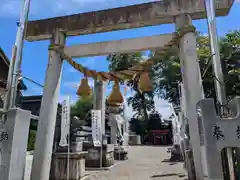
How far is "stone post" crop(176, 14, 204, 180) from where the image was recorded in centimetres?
468

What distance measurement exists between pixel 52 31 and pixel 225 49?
47.3 feet

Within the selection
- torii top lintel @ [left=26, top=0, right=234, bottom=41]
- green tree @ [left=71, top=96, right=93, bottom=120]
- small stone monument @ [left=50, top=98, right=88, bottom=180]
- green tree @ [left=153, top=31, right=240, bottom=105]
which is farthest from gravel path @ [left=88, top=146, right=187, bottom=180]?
green tree @ [left=71, top=96, right=93, bottom=120]

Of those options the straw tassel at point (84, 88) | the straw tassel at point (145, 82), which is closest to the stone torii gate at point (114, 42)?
the straw tassel at point (145, 82)

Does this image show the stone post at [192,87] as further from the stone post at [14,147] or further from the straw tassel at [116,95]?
the stone post at [14,147]

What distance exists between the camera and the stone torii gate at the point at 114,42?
16.1 ft

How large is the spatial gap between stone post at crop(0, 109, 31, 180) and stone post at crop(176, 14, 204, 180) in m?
3.27

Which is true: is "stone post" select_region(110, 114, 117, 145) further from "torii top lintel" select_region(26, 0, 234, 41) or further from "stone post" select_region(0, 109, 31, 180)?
"stone post" select_region(0, 109, 31, 180)

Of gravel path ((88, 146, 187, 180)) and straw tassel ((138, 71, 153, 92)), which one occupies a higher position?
straw tassel ((138, 71, 153, 92))

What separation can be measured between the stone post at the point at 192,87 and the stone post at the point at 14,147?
10.7ft

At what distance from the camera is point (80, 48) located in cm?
597

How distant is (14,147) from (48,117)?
164 centimetres

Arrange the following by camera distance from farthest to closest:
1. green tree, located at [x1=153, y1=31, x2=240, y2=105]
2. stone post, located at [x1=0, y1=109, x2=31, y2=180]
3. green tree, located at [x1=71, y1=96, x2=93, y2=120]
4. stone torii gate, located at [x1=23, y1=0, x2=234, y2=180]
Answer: green tree, located at [x1=71, y1=96, x2=93, y2=120] → green tree, located at [x1=153, y1=31, x2=240, y2=105] → stone torii gate, located at [x1=23, y1=0, x2=234, y2=180] → stone post, located at [x1=0, y1=109, x2=31, y2=180]

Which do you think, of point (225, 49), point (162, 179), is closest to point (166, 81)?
point (225, 49)

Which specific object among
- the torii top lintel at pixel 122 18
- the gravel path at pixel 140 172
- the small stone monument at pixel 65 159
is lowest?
the gravel path at pixel 140 172
